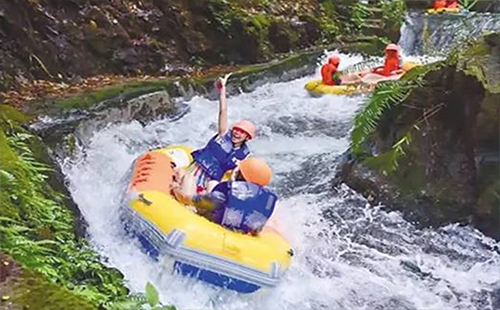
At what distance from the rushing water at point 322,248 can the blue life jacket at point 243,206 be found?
1.70ft

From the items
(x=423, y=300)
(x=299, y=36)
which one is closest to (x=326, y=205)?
(x=423, y=300)

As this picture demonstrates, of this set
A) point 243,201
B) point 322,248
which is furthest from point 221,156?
point 322,248

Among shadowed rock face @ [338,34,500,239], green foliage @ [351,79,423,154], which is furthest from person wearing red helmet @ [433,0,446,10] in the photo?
green foliage @ [351,79,423,154]

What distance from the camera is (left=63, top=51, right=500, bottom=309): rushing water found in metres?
4.87

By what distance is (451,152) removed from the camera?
6133 millimetres

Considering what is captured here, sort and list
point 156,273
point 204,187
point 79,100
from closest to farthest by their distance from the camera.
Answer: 1. point 156,273
2. point 204,187
3. point 79,100

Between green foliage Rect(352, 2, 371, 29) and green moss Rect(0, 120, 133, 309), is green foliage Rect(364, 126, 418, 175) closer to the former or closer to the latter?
green moss Rect(0, 120, 133, 309)

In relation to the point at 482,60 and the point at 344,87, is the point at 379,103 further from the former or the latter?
the point at 344,87

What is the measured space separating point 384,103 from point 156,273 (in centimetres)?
300

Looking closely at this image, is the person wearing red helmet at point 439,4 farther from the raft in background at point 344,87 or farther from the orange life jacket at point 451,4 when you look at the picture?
the raft in background at point 344,87

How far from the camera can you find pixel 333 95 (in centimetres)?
1017

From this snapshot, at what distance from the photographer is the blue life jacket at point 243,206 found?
5.00m

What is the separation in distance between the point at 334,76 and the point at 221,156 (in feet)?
16.4

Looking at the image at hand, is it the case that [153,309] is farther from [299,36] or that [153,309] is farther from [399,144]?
[299,36]
